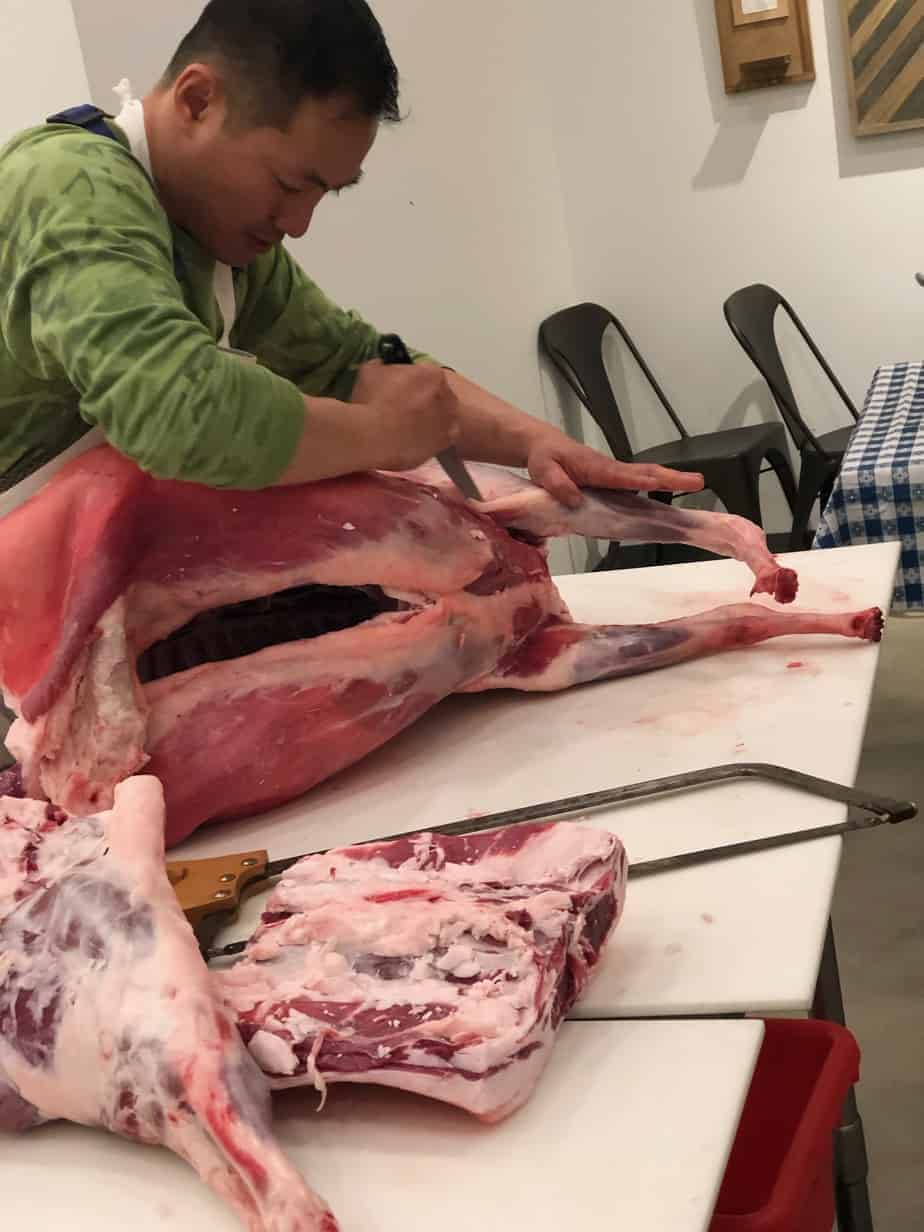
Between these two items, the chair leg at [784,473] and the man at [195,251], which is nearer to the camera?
the man at [195,251]

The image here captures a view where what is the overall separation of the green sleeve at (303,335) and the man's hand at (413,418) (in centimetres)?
20

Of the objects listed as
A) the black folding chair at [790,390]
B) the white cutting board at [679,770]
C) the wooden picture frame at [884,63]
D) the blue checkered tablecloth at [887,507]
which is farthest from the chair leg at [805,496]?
the white cutting board at [679,770]

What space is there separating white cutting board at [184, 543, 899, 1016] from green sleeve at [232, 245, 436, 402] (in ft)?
1.35

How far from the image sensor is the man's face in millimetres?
1147

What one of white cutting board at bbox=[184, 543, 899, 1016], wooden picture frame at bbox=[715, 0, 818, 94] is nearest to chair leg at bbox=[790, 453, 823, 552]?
wooden picture frame at bbox=[715, 0, 818, 94]

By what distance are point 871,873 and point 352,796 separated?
1214 millimetres

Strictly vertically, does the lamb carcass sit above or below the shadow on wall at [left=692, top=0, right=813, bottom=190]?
below

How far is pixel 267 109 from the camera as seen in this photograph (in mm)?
1137

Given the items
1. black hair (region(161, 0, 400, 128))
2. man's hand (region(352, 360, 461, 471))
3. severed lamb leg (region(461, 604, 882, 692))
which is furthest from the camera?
severed lamb leg (region(461, 604, 882, 692))

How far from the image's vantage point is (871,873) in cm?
214

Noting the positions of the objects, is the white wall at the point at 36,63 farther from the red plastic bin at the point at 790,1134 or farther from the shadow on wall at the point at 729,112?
the shadow on wall at the point at 729,112

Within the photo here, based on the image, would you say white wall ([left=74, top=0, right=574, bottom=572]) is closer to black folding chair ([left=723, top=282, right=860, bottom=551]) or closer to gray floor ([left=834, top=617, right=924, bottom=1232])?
black folding chair ([left=723, top=282, right=860, bottom=551])

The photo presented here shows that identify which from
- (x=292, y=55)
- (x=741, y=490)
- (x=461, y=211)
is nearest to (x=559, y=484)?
(x=292, y=55)

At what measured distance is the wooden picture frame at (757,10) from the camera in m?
3.38
